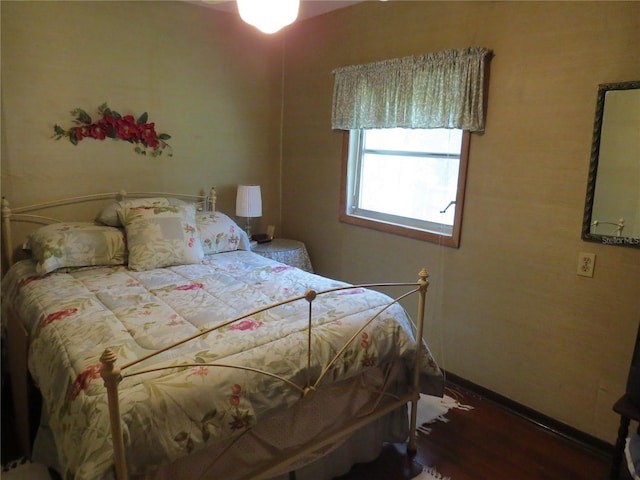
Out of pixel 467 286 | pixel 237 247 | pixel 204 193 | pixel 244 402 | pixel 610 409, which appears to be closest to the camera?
pixel 244 402

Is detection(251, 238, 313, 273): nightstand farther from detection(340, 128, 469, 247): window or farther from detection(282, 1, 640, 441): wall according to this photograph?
detection(282, 1, 640, 441): wall

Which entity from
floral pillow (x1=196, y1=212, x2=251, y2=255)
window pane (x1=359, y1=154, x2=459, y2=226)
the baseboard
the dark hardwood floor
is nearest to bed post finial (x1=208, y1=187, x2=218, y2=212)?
floral pillow (x1=196, y1=212, x2=251, y2=255)

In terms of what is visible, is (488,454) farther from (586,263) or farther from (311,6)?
(311,6)

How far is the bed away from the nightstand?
79cm

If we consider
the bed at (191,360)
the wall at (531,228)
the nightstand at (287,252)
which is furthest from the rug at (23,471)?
the wall at (531,228)

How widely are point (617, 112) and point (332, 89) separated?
190 centimetres

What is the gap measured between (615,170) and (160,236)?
94.3 inches

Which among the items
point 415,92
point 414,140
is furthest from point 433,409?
point 415,92

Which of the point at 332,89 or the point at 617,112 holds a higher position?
the point at 332,89

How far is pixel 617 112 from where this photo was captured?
1.99m

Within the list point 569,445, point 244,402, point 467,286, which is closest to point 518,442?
point 569,445

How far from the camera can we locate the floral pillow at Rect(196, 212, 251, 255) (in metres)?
2.99

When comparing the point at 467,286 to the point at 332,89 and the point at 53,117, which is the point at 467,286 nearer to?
the point at 332,89

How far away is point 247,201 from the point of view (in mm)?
3459
